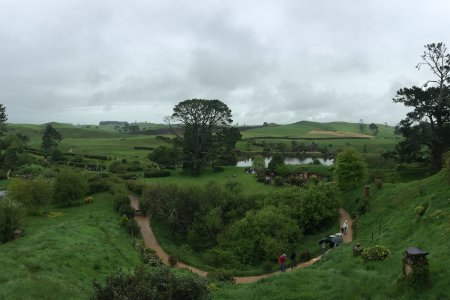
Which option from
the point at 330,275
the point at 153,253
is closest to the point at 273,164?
the point at 153,253

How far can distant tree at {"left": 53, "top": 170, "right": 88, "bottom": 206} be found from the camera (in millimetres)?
48062

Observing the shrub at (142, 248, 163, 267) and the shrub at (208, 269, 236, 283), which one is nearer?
the shrub at (208, 269, 236, 283)

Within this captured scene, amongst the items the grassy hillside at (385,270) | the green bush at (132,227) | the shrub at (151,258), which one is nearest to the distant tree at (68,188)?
the green bush at (132,227)

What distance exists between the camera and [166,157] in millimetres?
75188

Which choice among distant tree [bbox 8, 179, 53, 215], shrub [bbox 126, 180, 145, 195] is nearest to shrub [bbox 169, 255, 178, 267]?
distant tree [bbox 8, 179, 53, 215]

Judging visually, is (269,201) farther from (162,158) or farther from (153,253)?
(162,158)

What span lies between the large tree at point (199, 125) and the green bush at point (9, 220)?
35794 mm

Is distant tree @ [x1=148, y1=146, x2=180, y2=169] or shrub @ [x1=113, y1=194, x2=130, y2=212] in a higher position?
distant tree @ [x1=148, y1=146, x2=180, y2=169]

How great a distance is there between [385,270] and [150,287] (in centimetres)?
1190

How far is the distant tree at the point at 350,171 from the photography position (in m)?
42.9

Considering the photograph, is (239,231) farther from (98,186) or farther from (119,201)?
(98,186)

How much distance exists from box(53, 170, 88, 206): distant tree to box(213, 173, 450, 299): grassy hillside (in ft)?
103

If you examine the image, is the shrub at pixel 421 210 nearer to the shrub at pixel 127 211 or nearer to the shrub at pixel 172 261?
the shrub at pixel 172 261

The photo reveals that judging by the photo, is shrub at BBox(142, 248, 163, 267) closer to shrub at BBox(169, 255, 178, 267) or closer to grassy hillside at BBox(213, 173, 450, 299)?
shrub at BBox(169, 255, 178, 267)
